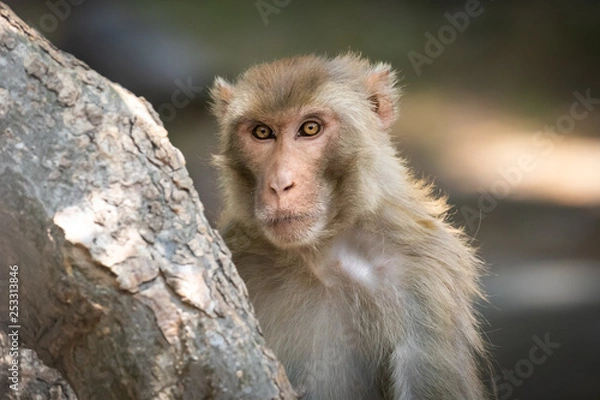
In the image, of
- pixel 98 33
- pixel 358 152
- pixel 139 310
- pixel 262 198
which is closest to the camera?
pixel 139 310

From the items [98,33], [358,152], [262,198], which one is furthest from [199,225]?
[98,33]

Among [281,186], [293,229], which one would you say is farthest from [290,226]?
[281,186]

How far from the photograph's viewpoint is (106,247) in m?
3.51

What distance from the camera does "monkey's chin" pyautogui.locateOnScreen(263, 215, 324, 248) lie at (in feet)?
17.2

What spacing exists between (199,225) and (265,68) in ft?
7.45

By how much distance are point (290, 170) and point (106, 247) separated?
190 cm

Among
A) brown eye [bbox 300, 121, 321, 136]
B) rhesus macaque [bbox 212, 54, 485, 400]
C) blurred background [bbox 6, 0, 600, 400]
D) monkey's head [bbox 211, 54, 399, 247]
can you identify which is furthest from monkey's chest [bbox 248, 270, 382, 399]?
blurred background [bbox 6, 0, 600, 400]

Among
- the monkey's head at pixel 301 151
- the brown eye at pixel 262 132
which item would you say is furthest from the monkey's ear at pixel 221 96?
the brown eye at pixel 262 132

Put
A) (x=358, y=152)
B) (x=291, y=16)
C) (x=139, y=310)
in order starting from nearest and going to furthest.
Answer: (x=139, y=310), (x=358, y=152), (x=291, y=16)

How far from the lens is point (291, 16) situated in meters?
12.2

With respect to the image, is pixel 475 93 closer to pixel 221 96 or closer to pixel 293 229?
pixel 221 96

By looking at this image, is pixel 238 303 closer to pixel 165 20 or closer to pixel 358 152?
pixel 358 152

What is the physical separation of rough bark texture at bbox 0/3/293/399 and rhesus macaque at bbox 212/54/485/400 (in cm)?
148

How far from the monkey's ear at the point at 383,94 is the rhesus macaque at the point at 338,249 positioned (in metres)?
0.18
